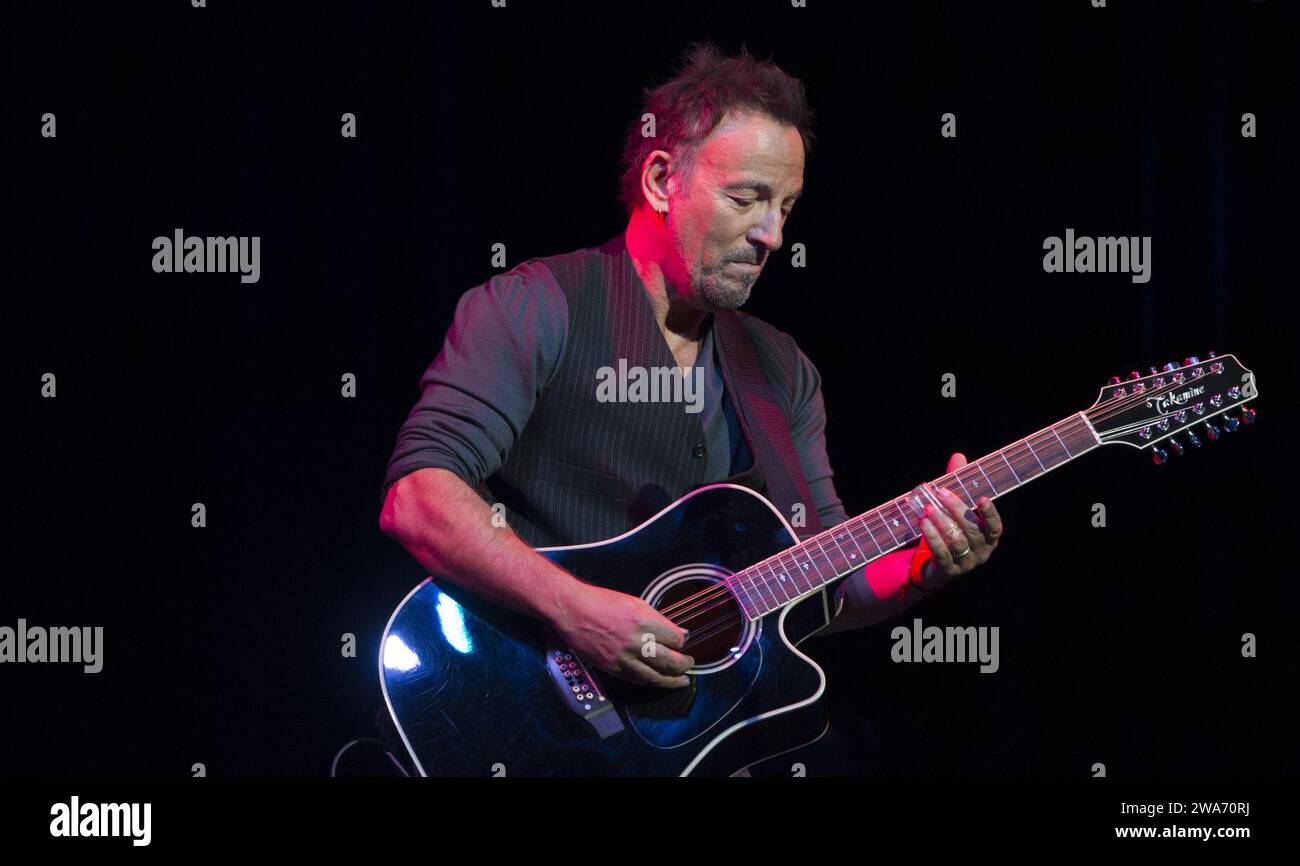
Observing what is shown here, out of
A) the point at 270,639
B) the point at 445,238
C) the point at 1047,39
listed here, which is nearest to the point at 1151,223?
the point at 1047,39

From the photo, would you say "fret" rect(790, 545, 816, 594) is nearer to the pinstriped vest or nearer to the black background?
the pinstriped vest

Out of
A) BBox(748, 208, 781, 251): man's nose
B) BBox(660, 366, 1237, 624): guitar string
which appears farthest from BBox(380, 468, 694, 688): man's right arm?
BBox(748, 208, 781, 251): man's nose

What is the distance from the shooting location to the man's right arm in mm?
2359

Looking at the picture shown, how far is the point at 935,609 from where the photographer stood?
331 cm

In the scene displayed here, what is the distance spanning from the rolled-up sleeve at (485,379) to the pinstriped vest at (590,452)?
0.18 ft

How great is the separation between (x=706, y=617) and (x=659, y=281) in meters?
0.85

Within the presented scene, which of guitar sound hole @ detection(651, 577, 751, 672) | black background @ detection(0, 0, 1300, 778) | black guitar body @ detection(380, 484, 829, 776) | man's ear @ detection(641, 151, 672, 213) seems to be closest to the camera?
black guitar body @ detection(380, 484, 829, 776)

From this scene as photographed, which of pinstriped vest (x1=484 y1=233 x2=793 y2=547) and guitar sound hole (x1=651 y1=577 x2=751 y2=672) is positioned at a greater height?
pinstriped vest (x1=484 y1=233 x2=793 y2=547)

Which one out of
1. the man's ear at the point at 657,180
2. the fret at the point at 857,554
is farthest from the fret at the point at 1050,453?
the man's ear at the point at 657,180

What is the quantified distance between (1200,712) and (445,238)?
2356 millimetres

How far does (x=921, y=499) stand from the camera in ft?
8.75

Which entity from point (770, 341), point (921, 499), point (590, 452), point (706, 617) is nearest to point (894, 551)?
point (921, 499)

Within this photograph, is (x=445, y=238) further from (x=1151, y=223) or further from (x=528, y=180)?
(x=1151, y=223)

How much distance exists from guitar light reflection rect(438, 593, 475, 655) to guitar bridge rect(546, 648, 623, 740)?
0.17 metres
